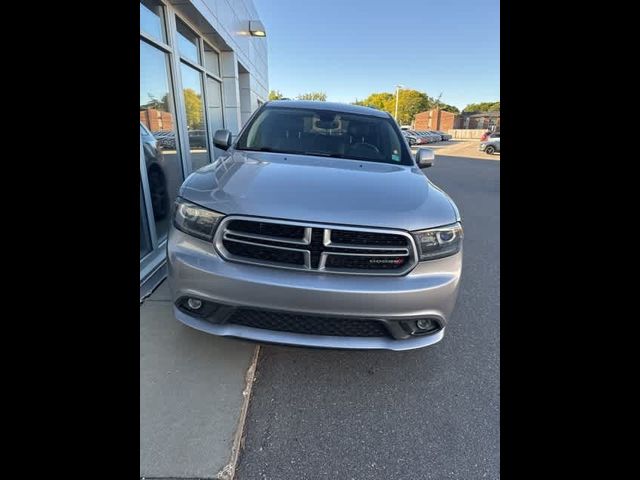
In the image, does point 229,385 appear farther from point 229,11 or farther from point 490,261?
point 229,11

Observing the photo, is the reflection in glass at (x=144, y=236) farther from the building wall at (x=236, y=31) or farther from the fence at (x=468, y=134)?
the fence at (x=468, y=134)

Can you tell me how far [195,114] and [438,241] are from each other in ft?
16.8

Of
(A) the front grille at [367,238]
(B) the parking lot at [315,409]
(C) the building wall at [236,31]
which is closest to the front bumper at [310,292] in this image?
(A) the front grille at [367,238]

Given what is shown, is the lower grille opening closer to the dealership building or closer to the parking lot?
the parking lot

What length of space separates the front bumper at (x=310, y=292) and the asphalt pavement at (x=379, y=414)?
0.25 meters

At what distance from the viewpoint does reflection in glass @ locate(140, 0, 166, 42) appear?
3385mm
